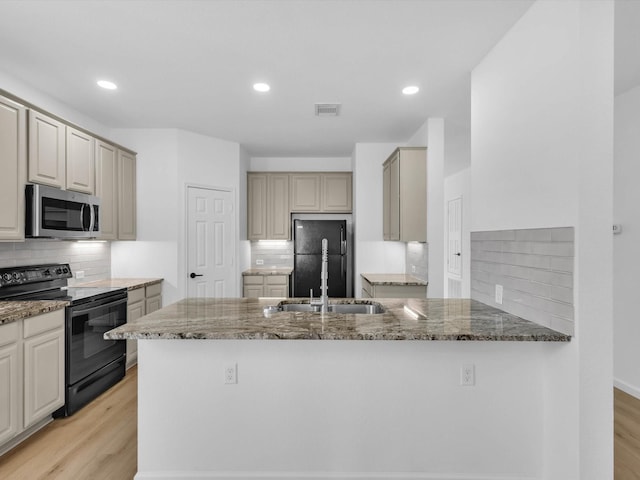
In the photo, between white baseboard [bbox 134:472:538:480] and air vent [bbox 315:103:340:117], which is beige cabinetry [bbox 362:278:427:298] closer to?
air vent [bbox 315:103:340:117]

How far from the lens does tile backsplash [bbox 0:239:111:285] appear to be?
2.90 metres

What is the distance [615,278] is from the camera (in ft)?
10.9

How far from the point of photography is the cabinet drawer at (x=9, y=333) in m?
2.12

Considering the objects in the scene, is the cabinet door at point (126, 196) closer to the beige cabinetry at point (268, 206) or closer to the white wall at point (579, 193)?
the beige cabinetry at point (268, 206)

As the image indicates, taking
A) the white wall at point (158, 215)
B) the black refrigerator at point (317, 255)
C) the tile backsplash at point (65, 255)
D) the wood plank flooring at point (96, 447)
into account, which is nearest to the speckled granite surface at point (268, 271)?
the black refrigerator at point (317, 255)

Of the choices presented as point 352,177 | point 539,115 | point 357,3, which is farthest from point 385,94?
point 352,177

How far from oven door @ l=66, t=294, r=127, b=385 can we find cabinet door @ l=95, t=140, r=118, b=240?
808 millimetres

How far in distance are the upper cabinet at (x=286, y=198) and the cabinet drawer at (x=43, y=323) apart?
2965mm

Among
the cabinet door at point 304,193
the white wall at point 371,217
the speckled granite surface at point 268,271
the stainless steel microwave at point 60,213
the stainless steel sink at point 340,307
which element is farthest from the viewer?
the cabinet door at point 304,193

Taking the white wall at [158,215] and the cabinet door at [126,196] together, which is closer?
the cabinet door at [126,196]

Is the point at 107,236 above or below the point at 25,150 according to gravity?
below

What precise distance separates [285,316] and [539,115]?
169 cm

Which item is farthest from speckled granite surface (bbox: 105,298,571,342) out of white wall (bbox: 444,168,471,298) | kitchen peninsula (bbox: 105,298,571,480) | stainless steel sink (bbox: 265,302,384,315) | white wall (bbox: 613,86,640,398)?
white wall (bbox: 444,168,471,298)

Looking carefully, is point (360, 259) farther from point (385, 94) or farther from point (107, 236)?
point (107, 236)
